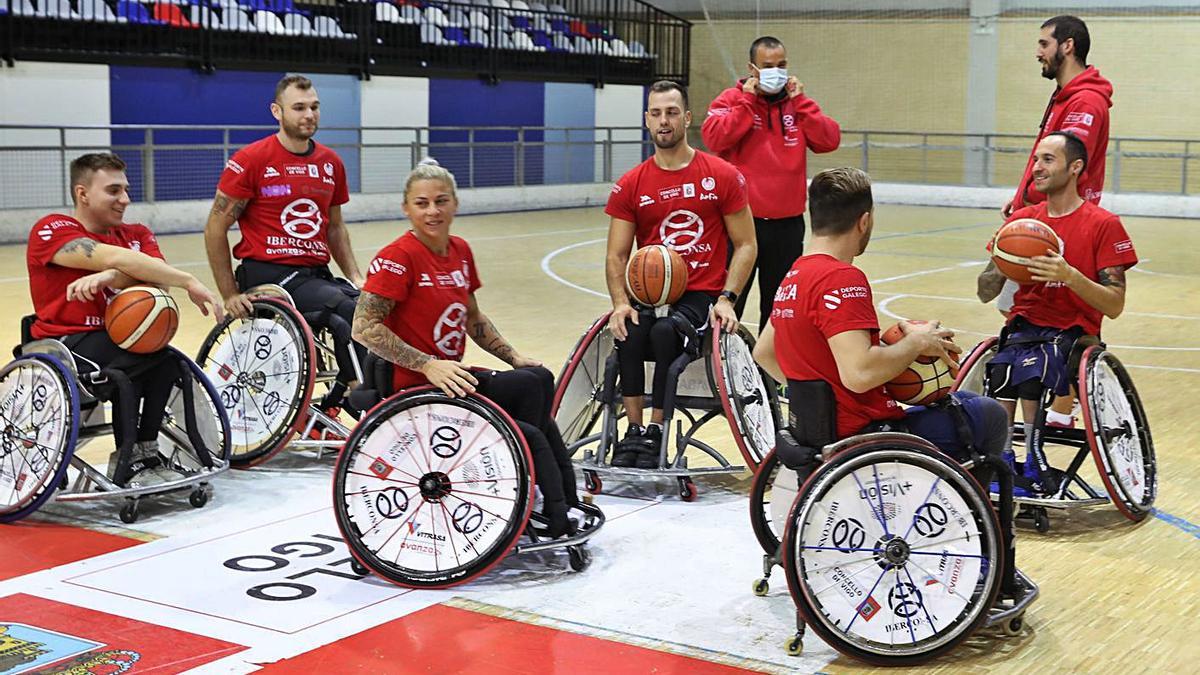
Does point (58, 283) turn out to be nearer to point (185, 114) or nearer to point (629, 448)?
point (629, 448)

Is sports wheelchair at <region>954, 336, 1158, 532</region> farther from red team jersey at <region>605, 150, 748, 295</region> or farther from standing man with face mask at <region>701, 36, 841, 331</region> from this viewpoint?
standing man with face mask at <region>701, 36, 841, 331</region>

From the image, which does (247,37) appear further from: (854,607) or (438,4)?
(854,607)

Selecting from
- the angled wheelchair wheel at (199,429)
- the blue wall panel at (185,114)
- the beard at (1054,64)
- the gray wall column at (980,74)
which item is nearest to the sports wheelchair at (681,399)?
the angled wheelchair wheel at (199,429)

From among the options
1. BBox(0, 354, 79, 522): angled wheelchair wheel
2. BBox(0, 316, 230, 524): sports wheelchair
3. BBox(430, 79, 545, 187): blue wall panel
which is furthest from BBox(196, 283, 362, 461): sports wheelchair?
BBox(430, 79, 545, 187): blue wall panel

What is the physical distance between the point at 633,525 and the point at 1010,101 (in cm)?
2014

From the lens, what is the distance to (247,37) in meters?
18.9

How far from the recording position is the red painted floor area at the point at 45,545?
4902mm

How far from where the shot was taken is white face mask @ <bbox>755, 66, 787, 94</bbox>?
7.48 meters

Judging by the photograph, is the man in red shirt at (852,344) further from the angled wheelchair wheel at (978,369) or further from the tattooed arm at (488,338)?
the angled wheelchair wheel at (978,369)

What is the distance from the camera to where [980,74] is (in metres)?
24.3

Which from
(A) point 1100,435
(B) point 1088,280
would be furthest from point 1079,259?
(A) point 1100,435

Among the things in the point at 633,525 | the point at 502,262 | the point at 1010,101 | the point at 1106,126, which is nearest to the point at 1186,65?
the point at 1010,101

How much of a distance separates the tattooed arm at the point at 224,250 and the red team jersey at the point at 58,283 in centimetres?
79

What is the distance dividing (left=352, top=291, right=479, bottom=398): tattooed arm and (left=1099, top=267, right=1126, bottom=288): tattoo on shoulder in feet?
8.25
